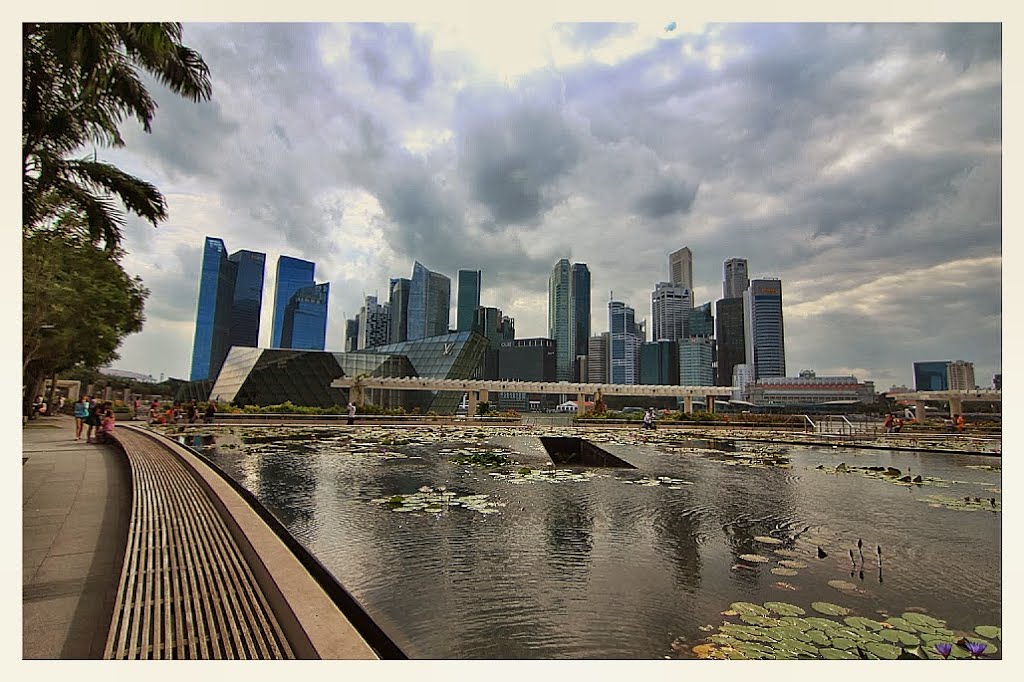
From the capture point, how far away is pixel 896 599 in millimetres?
3027

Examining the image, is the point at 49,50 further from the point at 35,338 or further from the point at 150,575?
the point at 35,338

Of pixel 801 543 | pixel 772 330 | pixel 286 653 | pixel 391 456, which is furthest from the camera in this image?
pixel 772 330

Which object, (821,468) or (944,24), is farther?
(821,468)

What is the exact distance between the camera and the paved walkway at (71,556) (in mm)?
2529

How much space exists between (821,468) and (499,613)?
843cm

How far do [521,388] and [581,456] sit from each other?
20.2 m

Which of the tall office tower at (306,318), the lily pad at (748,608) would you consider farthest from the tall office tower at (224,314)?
the lily pad at (748,608)

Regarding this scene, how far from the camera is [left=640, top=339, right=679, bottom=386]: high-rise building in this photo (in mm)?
64625

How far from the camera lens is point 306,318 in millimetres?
69125

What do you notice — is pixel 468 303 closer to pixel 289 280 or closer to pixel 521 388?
pixel 289 280

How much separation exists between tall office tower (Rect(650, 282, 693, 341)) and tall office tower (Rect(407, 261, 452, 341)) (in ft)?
99.1

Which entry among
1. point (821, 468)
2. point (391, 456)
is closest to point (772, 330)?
point (821, 468)

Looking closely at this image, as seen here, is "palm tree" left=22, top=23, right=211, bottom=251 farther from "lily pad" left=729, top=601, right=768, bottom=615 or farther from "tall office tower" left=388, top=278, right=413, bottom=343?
"tall office tower" left=388, top=278, right=413, bottom=343

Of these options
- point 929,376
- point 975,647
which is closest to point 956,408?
point 929,376
